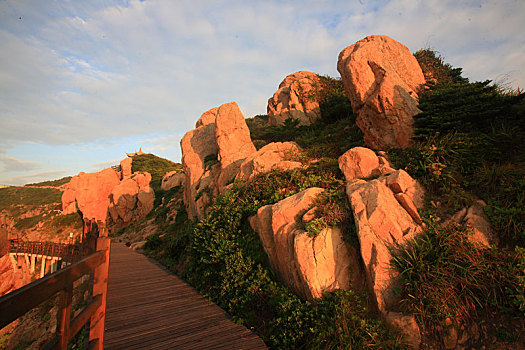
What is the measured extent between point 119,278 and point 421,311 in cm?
916

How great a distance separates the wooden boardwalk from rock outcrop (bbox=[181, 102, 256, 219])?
581cm

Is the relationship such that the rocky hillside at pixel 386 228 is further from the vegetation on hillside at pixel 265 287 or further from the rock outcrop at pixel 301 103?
the rock outcrop at pixel 301 103

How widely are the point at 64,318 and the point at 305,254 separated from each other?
408 cm

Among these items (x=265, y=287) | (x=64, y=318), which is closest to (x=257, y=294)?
(x=265, y=287)

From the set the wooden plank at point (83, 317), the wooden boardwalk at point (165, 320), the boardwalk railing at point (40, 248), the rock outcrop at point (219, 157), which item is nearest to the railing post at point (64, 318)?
the wooden plank at point (83, 317)

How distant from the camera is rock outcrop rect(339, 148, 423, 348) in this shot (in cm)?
438

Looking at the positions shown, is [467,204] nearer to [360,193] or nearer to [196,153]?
[360,193]

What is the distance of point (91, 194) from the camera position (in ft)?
99.5

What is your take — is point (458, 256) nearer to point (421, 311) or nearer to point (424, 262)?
point (424, 262)

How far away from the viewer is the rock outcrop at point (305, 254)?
5020 millimetres

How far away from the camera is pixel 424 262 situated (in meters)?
4.50

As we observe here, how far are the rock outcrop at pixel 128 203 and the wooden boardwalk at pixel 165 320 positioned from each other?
22269 mm

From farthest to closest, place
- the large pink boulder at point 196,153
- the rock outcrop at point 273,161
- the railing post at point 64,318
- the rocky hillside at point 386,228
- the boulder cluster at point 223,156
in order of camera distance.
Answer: the large pink boulder at point 196,153
the boulder cluster at point 223,156
the rock outcrop at point 273,161
the rocky hillside at point 386,228
the railing post at point 64,318

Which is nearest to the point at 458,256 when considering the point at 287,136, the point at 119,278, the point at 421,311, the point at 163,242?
the point at 421,311
